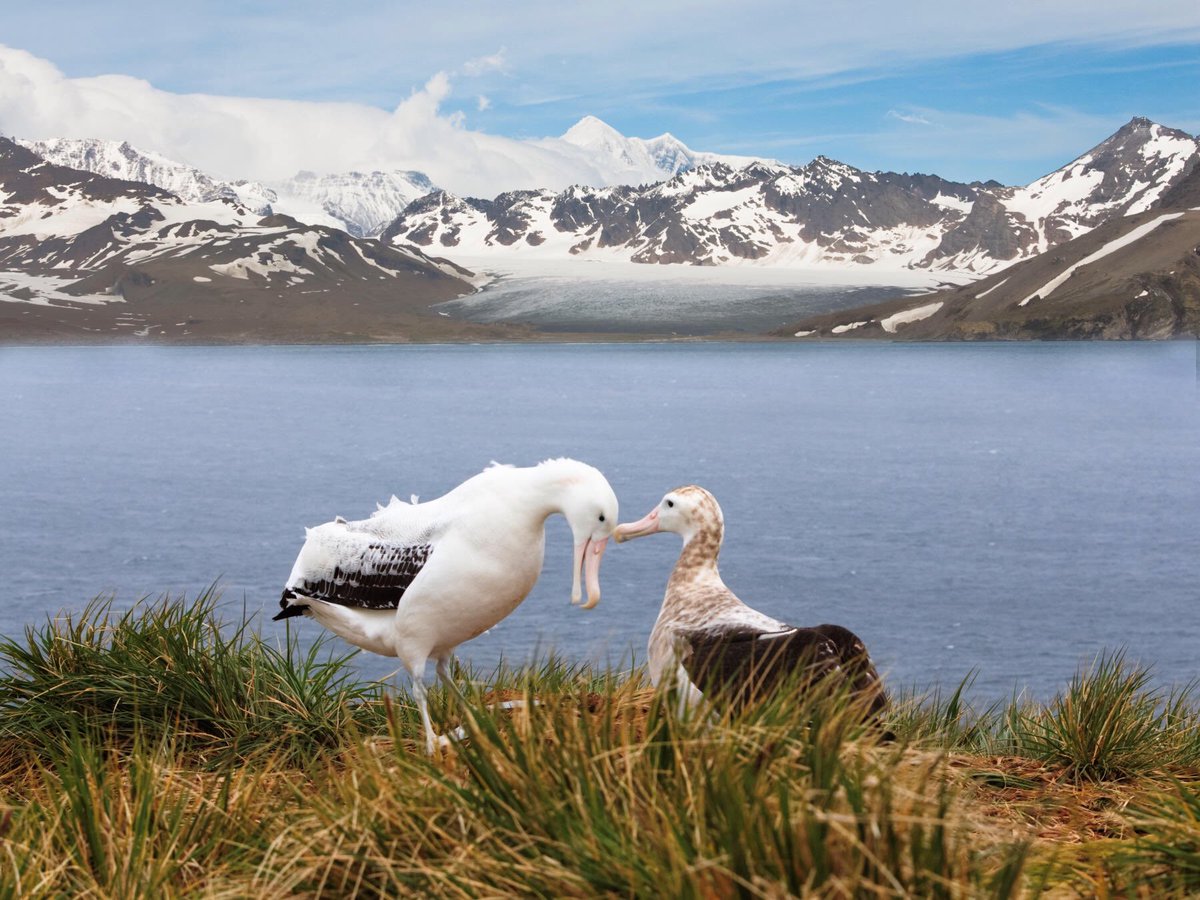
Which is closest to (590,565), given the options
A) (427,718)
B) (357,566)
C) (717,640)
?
(717,640)

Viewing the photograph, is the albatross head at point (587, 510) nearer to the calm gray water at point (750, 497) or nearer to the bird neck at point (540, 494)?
the bird neck at point (540, 494)

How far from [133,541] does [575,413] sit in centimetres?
4688

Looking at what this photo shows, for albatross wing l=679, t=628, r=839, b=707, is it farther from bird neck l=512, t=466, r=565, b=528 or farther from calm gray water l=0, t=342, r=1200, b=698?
bird neck l=512, t=466, r=565, b=528

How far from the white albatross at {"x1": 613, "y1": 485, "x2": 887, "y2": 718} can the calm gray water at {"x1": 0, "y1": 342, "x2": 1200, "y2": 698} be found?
450 millimetres

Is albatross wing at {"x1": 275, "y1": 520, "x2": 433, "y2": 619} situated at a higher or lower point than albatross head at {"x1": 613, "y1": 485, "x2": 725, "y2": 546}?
lower

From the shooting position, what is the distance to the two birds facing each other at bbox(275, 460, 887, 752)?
482 cm

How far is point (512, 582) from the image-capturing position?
5504 millimetres

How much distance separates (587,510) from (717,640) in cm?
72

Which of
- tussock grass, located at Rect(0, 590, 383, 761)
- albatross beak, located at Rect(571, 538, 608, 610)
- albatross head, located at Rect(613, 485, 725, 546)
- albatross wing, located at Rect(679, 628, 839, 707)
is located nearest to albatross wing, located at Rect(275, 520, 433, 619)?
tussock grass, located at Rect(0, 590, 383, 761)

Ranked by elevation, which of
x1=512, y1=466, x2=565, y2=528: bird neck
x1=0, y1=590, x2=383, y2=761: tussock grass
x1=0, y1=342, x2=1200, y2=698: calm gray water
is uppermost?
x1=512, y1=466, x2=565, y2=528: bird neck

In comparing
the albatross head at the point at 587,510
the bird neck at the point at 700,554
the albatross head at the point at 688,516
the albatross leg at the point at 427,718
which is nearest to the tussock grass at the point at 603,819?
the albatross leg at the point at 427,718

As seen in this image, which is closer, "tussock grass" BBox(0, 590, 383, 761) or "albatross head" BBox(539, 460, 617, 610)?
"albatross head" BBox(539, 460, 617, 610)

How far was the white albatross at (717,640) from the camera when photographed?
459cm

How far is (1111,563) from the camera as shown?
33.0 meters
